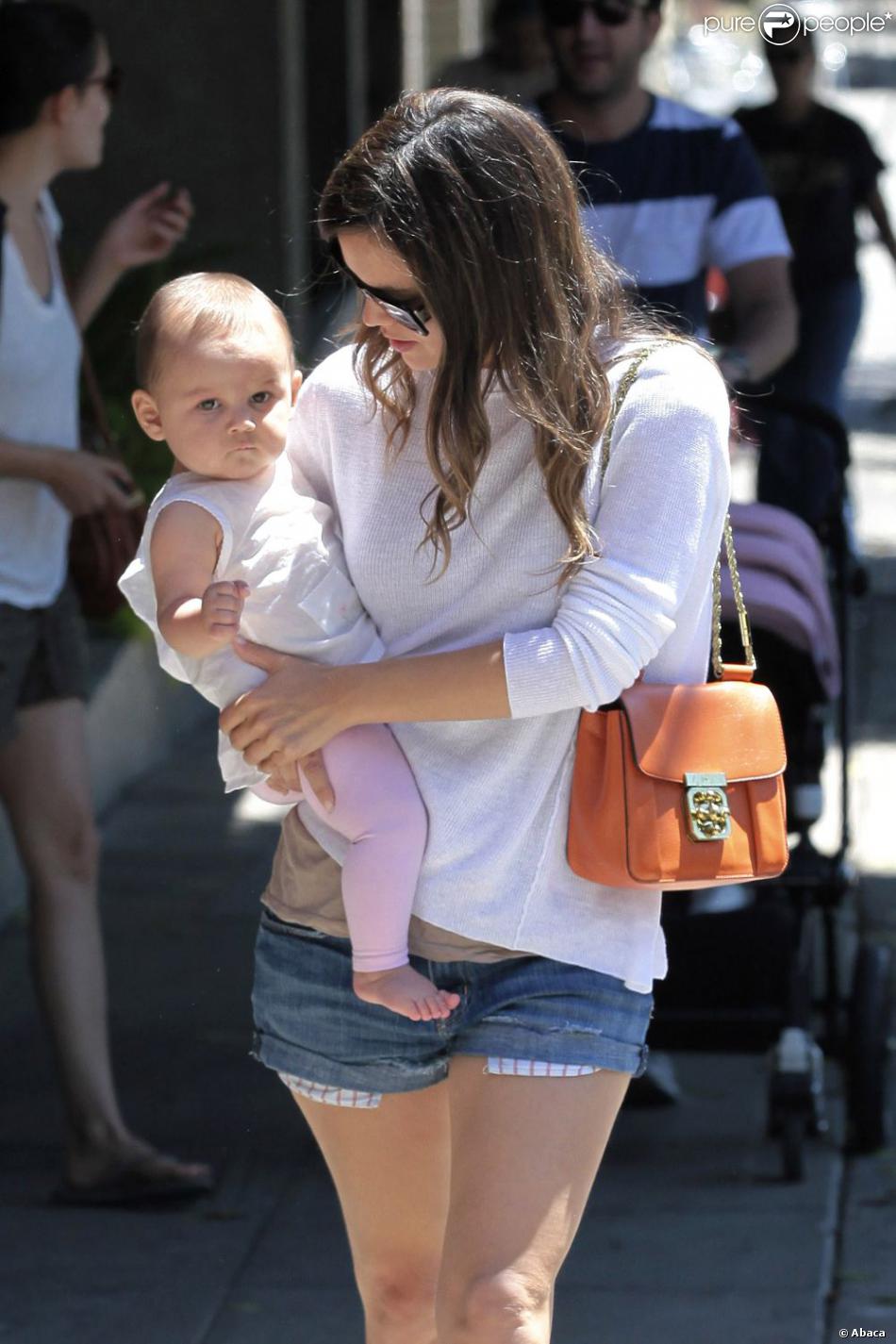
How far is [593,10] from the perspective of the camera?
462 centimetres

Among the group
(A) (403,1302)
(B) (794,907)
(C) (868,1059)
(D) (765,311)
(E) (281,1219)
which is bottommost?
(E) (281,1219)

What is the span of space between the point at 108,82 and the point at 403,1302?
2.42m

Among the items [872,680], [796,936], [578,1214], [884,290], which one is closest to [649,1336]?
[796,936]

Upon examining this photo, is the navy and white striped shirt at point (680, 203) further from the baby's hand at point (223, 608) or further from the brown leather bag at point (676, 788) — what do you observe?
the baby's hand at point (223, 608)

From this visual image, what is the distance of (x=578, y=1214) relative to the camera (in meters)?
2.43

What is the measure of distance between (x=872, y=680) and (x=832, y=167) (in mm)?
2054

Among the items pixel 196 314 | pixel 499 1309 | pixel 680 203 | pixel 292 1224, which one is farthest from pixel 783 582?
pixel 499 1309

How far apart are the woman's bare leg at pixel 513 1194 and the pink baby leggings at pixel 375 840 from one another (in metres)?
0.19

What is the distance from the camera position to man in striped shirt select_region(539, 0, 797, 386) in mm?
4504

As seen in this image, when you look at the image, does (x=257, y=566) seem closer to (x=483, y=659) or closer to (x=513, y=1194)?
(x=483, y=659)

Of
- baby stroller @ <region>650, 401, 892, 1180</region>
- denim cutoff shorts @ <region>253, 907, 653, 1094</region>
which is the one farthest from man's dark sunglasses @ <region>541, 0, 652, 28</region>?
denim cutoff shorts @ <region>253, 907, 653, 1094</region>

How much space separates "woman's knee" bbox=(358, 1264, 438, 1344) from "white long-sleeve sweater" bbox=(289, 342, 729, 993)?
0.48m

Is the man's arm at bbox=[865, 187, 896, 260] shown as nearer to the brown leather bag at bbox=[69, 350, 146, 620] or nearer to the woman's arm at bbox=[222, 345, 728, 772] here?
the brown leather bag at bbox=[69, 350, 146, 620]

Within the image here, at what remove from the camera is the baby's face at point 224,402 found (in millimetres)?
2400
